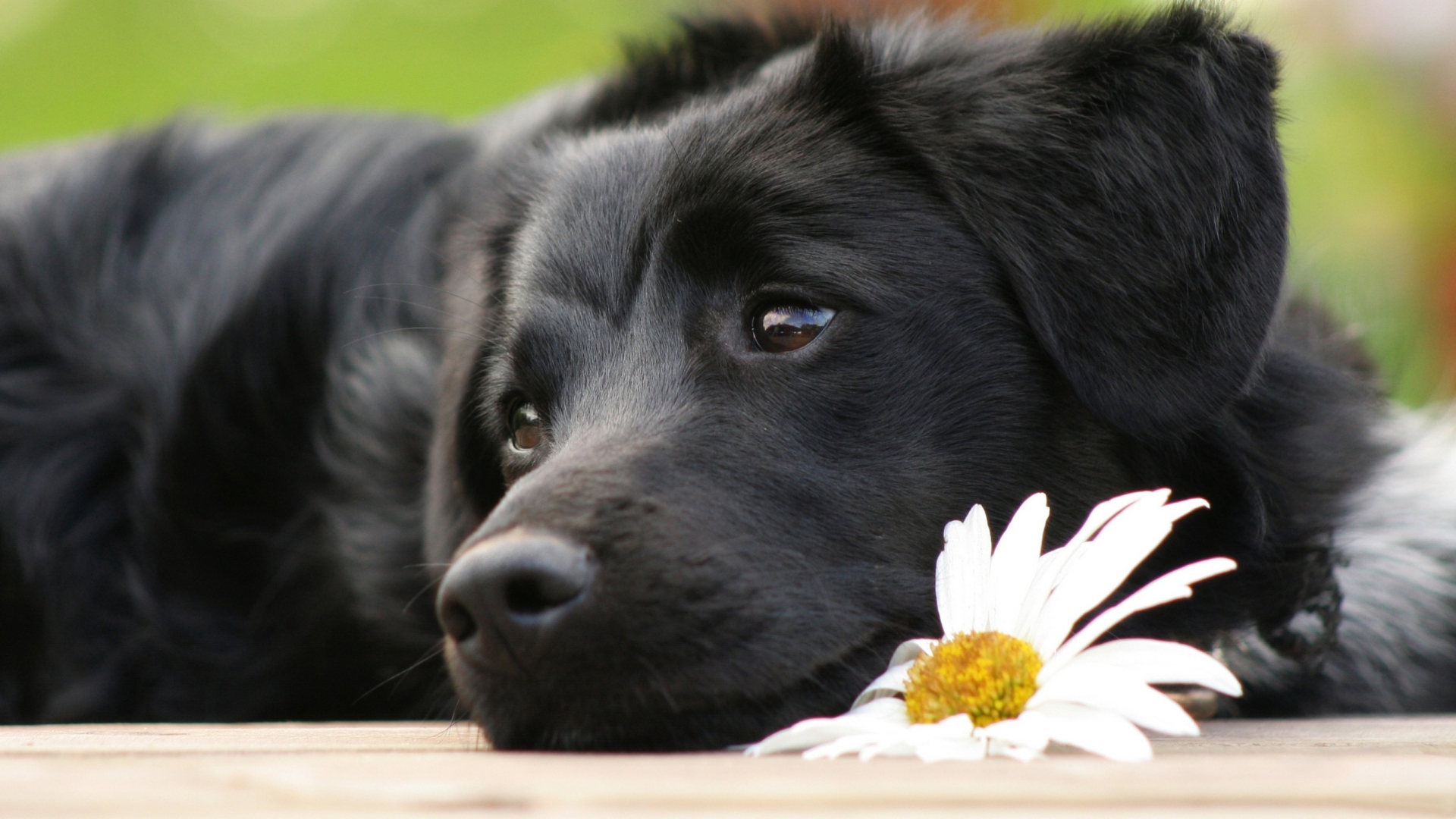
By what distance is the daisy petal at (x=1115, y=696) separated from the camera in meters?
1.24

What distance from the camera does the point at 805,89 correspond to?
7.32ft

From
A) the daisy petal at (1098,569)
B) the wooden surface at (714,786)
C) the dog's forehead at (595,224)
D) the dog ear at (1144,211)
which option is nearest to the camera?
the wooden surface at (714,786)

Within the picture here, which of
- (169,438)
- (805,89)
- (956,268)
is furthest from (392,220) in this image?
(956,268)

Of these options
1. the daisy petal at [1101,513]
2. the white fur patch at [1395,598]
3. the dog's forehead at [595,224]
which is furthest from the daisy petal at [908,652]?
the white fur patch at [1395,598]

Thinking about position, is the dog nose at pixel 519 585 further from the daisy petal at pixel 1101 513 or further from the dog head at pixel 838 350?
the daisy petal at pixel 1101 513

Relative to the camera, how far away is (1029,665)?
142cm

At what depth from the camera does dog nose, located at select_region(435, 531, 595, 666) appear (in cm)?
149

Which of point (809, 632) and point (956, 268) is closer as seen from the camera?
point (809, 632)

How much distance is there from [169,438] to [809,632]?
2036mm

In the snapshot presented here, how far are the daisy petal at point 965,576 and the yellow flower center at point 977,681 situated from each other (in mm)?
59

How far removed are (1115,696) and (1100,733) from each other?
5 cm

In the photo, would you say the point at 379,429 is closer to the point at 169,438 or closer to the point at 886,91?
the point at 169,438

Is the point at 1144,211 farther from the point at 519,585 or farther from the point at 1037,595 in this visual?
the point at 519,585

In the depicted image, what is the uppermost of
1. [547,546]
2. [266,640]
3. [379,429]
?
[547,546]
